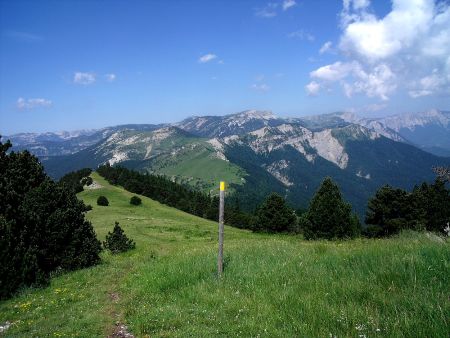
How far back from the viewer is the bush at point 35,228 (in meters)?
16.5

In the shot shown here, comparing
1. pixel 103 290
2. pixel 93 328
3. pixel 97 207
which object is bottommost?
pixel 97 207

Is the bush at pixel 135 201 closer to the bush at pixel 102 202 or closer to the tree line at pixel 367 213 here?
the bush at pixel 102 202

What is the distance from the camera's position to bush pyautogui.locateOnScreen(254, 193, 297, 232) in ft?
201

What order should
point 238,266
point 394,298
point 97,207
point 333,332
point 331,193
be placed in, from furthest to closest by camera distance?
point 97,207 → point 331,193 → point 238,266 → point 394,298 → point 333,332

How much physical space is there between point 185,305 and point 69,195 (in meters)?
13.1

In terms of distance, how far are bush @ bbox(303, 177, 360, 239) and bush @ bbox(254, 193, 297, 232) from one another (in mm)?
19643

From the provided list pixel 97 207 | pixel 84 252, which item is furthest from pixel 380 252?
pixel 97 207

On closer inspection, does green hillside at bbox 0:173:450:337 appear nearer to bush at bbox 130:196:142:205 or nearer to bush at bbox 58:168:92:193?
bush at bbox 130:196:142:205

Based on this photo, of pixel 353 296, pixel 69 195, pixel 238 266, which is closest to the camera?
pixel 353 296

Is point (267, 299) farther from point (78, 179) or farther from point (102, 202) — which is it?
point (78, 179)

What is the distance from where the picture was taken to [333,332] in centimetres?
704

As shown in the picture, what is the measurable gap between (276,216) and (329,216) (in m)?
20.9

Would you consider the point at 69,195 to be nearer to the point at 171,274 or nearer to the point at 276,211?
the point at 171,274

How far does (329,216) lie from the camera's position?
40.8 metres
